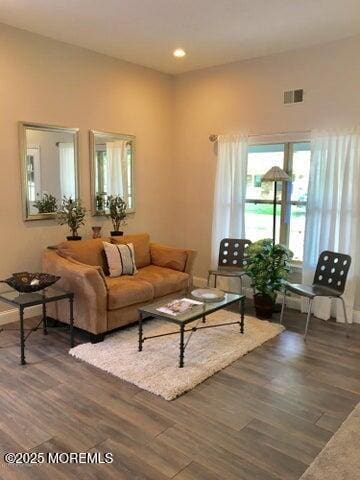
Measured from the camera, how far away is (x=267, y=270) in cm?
428

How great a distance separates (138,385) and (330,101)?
3495 mm

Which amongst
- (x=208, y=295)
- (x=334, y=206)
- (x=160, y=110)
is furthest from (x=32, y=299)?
(x=160, y=110)

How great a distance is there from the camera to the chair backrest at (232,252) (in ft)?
15.9

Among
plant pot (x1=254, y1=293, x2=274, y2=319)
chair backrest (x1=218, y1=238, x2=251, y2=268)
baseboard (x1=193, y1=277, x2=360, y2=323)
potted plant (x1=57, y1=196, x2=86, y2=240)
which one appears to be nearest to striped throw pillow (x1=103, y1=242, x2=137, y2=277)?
potted plant (x1=57, y1=196, x2=86, y2=240)

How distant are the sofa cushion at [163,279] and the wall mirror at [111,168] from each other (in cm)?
101

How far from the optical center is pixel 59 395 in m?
2.77

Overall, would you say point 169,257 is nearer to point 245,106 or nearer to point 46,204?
point 46,204

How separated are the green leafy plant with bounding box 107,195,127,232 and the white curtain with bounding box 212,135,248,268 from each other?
1228 millimetres

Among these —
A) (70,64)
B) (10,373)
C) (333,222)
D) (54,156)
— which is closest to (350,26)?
(333,222)

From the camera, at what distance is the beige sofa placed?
352 cm

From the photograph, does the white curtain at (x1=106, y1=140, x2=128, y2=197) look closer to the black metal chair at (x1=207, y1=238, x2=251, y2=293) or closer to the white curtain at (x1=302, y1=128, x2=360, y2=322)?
the black metal chair at (x1=207, y1=238, x2=251, y2=293)

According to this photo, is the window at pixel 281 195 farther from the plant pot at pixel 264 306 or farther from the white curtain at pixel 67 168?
the white curtain at pixel 67 168

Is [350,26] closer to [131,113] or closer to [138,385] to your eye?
[131,113]

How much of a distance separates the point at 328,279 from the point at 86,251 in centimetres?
255
